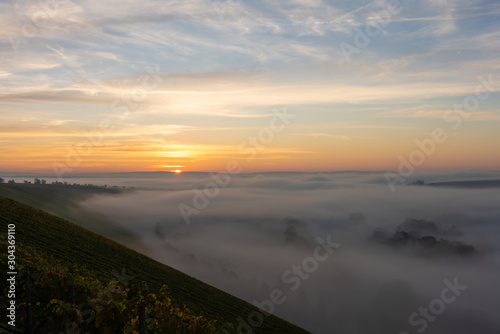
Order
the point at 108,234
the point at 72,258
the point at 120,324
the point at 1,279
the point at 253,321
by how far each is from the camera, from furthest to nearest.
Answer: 1. the point at 108,234
2. the point at 253,321
3. the point at 72,258
4. the point at 1,279
5. the point at 120,324

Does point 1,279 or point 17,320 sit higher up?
point 1,279

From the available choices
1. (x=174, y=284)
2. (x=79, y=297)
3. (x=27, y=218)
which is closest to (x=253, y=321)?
(x=174, y=284)

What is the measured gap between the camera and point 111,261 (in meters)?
43.4

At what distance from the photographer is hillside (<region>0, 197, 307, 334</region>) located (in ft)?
121

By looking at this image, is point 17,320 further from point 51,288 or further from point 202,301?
point 202,301

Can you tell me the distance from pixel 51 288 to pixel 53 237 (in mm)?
32725

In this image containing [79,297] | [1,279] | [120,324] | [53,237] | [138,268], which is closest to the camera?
[120,324]

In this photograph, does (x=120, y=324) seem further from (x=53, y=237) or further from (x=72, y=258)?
(x=53, y=237)

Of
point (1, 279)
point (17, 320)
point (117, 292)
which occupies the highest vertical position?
point (117, 292)

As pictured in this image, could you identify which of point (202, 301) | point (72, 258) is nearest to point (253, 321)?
point (202, 301)

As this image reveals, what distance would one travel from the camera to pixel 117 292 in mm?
13055

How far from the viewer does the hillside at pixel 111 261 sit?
37000 mm

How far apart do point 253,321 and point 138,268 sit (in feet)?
54.2

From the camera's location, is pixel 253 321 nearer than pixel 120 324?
No
